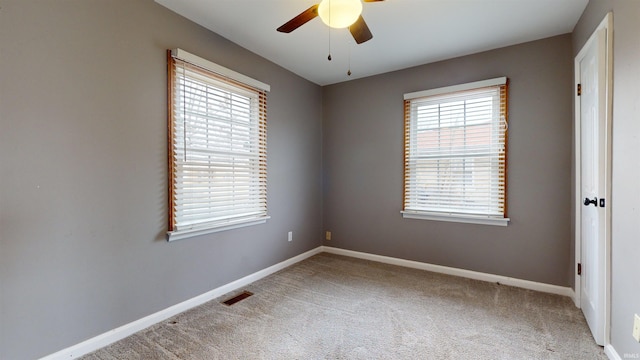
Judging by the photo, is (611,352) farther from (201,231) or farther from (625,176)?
(201,231)

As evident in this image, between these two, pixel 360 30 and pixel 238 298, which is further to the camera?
pixel 238 298

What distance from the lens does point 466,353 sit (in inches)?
71.9

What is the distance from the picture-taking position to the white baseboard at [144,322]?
177 cm

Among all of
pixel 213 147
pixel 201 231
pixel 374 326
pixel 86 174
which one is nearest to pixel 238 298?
pixel 201 231

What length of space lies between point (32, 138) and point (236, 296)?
76.7 inches

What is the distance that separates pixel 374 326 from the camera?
2158 millimetres

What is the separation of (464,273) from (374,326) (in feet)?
5.21

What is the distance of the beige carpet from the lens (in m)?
1.84

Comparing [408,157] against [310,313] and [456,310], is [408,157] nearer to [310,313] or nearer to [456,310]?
[456,310]

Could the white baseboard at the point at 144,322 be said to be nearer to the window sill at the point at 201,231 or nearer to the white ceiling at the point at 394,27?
the window sill at the point at 201,231

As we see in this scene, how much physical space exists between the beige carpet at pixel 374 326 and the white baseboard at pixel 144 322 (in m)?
0.05

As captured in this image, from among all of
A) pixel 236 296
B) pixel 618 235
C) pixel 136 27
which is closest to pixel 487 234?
pixel 618 235

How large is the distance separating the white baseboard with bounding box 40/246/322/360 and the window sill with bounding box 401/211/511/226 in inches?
74.0

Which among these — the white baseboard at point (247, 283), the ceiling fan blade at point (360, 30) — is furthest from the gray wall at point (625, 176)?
the ceiling fan blade at point (360, 30)
